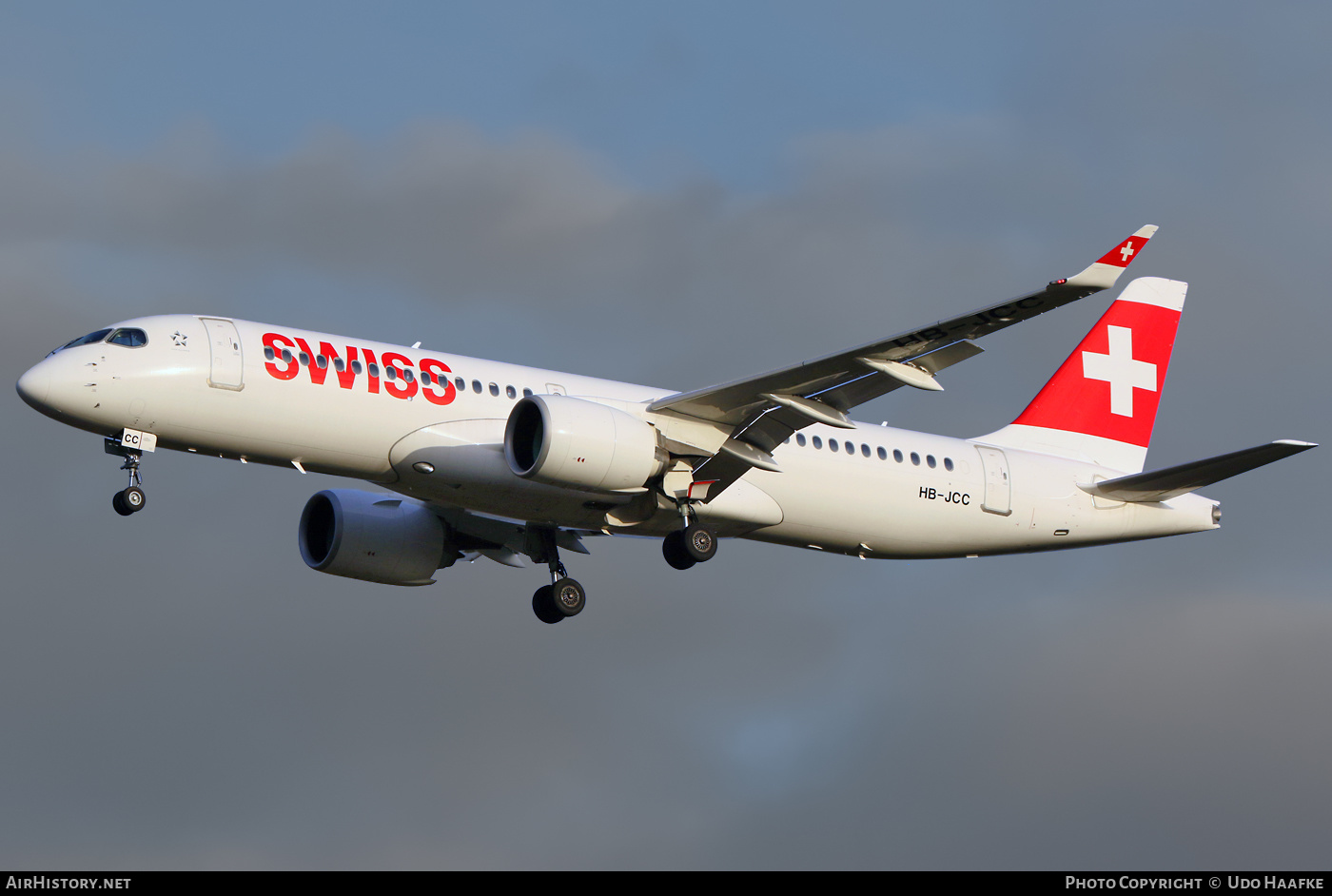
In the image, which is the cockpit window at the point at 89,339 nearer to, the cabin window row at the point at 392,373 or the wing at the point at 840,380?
the cabin window row at the point at 392,373

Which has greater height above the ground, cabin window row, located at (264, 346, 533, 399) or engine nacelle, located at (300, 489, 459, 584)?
cabin window row, located at (264, 346, 533, 399)

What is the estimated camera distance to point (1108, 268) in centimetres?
3023

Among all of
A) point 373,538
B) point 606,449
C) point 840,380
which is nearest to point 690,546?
point 606,449

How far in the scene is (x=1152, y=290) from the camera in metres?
46.8

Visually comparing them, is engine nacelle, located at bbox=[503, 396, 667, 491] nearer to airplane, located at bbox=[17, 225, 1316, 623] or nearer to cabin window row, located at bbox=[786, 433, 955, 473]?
airplane, located at bbox=[17, 225, 1316, 623]

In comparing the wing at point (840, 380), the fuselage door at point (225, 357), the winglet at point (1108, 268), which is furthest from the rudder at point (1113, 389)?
the fuselage door at point (225, 357)

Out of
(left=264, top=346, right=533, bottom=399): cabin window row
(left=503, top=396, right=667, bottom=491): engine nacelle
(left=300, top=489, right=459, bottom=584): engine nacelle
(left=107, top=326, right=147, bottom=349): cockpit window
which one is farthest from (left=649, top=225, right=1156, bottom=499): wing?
(left=107, top=326, right=147, bottom=349): cockpit window

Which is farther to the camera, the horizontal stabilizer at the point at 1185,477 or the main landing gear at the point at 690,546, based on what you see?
the main landing gear at the point at 690,546

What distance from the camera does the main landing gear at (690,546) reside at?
1464 inches

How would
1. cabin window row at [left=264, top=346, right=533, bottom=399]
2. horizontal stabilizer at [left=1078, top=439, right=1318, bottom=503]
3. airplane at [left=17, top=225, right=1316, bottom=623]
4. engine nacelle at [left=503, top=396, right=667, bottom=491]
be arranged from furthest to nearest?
horizontal stabilizer at [left=1078, top=439, right=1318, bottom=503] → cabin window row at [left=264, top=346, right=533, bottom=399] → engine nacelle at [left=503, top=396, right=667, bottom=491] → airplane at [left=17, top=225, right=1316, bottom=623]

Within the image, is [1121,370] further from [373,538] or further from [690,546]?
[373,538]

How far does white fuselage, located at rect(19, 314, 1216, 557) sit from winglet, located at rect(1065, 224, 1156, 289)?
979 cm

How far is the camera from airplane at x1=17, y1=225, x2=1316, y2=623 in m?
33.9

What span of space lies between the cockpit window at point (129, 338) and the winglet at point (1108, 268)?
1689cm
